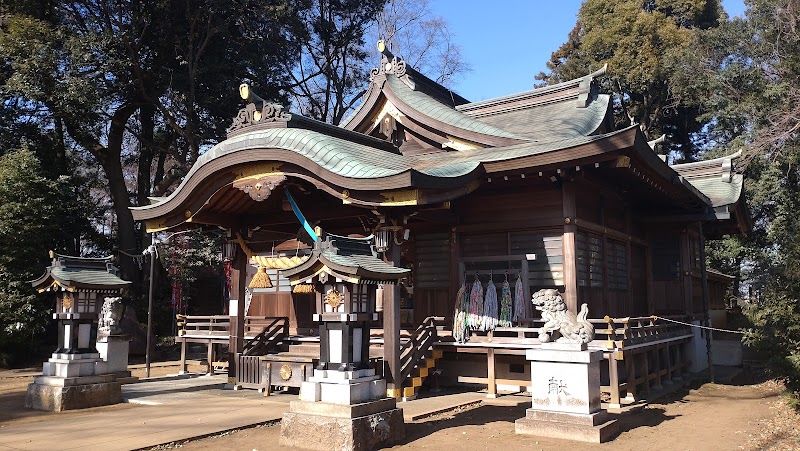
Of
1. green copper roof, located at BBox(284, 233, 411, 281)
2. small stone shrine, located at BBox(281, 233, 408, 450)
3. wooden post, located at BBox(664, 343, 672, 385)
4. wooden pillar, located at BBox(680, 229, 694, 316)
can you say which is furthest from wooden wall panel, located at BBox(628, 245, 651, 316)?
small stone shrine, located at BBox(281, 233, 408, 450)

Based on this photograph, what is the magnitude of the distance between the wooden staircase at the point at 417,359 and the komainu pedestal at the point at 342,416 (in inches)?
108

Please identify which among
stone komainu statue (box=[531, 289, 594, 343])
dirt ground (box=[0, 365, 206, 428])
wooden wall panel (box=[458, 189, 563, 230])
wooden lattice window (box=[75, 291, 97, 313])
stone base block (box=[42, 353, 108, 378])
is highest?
wooden wall panel (box=[458, 189, 563, 230])

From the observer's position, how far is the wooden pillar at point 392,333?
35.1 feet

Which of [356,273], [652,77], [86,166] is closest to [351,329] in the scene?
[356,273]

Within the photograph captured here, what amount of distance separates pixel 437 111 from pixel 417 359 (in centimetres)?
593

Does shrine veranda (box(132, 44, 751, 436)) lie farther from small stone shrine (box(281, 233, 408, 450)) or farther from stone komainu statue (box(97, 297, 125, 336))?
stone komainu statue (box(97, 297, 125, 336))

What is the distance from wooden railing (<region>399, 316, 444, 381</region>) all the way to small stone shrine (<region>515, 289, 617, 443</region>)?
10.2 ft

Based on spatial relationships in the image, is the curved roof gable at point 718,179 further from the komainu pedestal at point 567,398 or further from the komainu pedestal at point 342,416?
the komainu pedestal at point 342,416

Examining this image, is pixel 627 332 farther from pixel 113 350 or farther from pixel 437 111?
pixel 113 350

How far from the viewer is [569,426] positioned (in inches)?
323

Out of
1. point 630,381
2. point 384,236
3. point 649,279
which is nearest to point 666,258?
point 649,279

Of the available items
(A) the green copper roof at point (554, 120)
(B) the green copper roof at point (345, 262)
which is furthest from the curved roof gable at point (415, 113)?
(B) the green copper roof at point (345, 262)

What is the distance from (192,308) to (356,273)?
25068mm

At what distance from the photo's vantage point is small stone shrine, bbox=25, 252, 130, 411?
1126cm
